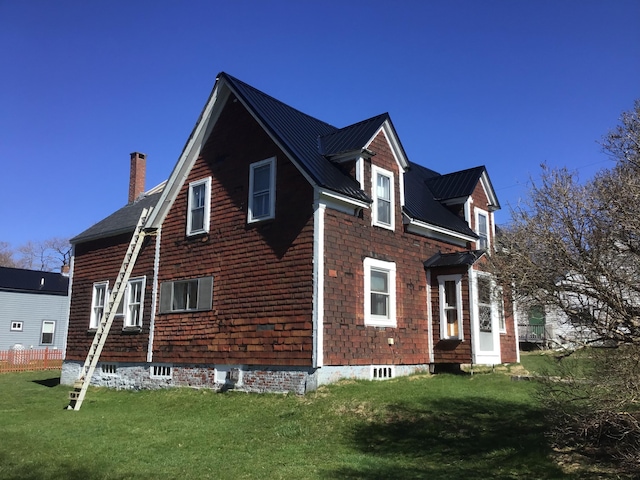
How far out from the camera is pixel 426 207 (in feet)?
63.0

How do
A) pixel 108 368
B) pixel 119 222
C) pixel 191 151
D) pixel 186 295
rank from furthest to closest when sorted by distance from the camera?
pixel 119 222, pixel 108 368, pixel 191 151, pixel 186 295

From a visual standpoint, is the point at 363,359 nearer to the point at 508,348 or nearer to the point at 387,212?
the point at 387,212

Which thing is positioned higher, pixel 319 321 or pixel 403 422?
pixel 319 321

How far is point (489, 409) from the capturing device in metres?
11.3

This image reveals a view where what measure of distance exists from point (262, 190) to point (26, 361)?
72.5 ft

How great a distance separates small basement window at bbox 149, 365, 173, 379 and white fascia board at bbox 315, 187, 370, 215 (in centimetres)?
769

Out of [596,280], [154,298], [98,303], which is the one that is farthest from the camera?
[98,303]

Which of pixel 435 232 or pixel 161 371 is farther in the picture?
pixel 435 232

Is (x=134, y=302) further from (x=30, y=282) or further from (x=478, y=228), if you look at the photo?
(x=30, y=282)

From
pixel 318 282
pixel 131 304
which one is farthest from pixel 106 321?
pixel 318 282

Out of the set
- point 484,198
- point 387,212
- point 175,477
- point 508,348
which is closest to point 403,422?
point 175,477

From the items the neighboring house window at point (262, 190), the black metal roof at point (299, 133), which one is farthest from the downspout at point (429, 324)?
the neighboring house window at point (262, 190)

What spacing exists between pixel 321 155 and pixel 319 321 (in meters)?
5.19

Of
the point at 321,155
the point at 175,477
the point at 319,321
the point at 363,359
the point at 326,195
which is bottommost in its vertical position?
the point at 175,477
